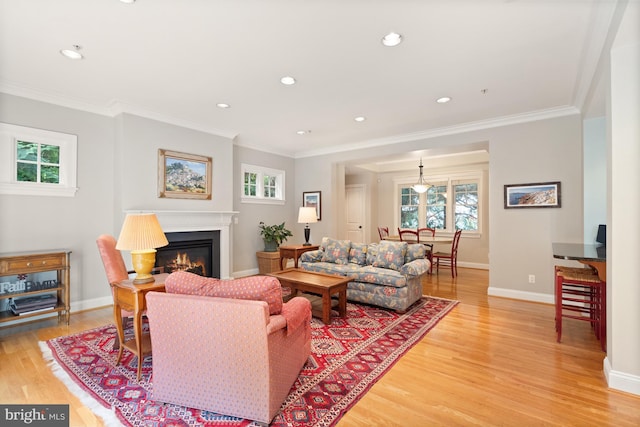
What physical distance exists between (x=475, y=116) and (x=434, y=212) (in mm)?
3796

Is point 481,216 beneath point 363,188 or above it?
beneath

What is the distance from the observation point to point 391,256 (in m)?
4.27

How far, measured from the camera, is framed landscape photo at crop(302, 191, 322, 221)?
664 centimetres

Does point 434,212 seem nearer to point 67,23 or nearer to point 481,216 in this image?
point 481,216

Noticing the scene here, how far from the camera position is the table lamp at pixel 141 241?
2424 millimetres

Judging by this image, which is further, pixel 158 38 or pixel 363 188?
pixel 363 188

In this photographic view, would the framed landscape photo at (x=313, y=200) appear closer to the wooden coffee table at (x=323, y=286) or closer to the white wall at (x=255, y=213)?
the white wall at (x=255, y=213)

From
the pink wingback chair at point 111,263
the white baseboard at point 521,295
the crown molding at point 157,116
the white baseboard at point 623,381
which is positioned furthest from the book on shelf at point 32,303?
the white baseboard at point 521,295

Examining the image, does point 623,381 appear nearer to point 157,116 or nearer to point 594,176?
point 594,176

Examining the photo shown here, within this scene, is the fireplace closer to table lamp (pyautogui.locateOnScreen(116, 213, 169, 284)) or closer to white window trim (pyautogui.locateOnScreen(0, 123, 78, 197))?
white window trim (pyautogui.locateOnScreen(0, 123, 78, 197))

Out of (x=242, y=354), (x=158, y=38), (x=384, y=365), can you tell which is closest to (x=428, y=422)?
(x=384, y=365)

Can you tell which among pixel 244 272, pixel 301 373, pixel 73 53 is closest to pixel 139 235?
pixel 301 373

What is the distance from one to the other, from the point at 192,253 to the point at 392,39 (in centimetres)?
405

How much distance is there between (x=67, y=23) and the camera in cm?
230
